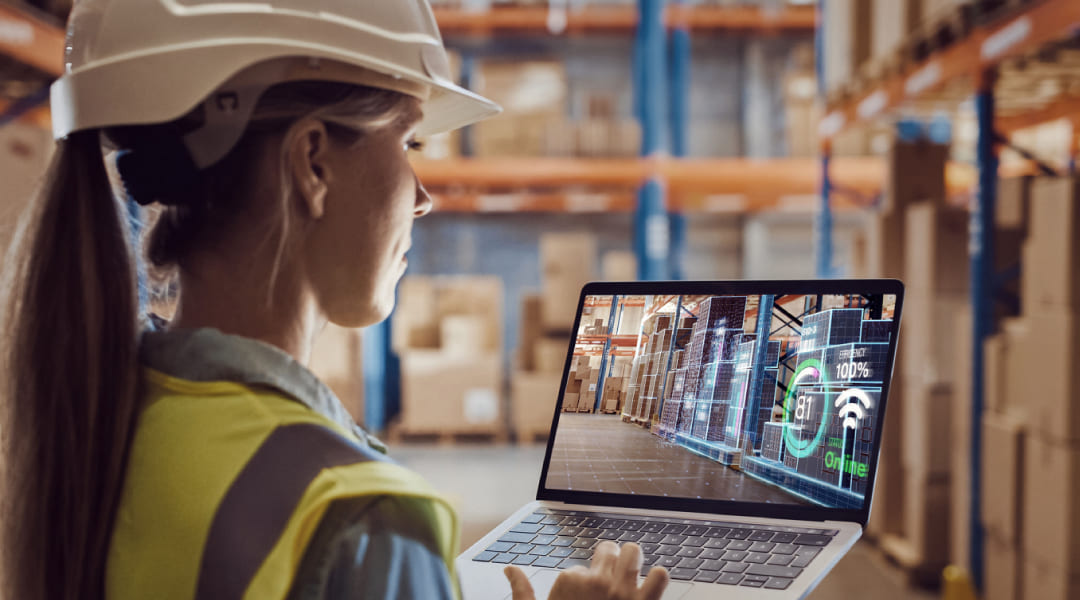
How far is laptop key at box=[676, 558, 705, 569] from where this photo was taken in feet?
3.18

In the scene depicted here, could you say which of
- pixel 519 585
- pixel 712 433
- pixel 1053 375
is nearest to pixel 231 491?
pixel 519 585

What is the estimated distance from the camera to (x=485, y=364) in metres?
7.46

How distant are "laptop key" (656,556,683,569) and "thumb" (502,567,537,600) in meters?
0.22

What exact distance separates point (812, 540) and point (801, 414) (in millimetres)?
159

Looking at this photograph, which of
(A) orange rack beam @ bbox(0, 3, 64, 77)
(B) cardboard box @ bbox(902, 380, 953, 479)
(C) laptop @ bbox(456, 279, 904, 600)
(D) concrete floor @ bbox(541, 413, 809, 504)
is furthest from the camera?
(B) cardboard box @ bbox(902, 380, 953, 479)

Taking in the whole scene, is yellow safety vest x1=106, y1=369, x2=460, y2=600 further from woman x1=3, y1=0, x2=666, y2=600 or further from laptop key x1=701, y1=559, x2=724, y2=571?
laptop key x1=701, y1=559, x2=724, y2=571

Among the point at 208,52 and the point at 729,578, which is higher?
the point at 208,52

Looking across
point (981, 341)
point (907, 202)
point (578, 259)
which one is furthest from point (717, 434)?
point (578, 259)

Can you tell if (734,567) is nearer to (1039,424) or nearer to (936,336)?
(1039,424)

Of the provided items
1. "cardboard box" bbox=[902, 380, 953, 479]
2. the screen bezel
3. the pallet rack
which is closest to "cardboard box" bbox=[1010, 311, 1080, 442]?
the pallet rack

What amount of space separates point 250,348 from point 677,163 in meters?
6.91

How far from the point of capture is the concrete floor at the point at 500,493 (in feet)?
13.7

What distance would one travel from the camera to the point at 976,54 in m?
3.33

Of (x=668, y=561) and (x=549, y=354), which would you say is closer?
(x=668, y=561)
